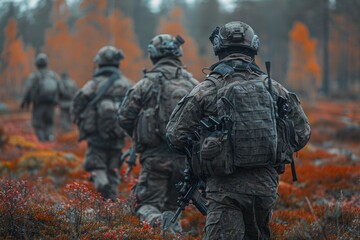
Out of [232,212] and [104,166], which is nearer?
[232,212]

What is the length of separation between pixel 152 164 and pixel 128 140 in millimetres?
11814

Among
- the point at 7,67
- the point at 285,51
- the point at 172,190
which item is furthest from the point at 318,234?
the point at 285,51

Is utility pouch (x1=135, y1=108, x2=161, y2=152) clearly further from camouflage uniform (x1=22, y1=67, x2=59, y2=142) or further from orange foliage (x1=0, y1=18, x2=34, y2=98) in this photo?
orange foliage (x1=0, y1=18, x2=34, y2=98)

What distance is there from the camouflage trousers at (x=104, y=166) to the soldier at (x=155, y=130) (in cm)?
215

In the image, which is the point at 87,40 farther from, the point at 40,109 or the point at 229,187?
the point at 229,187

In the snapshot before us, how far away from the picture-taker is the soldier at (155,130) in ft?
24.8

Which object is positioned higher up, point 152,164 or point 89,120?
point 89,120

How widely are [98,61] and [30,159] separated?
4147 mm

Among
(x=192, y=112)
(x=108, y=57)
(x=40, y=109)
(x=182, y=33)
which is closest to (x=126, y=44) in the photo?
(x=182, y=33)

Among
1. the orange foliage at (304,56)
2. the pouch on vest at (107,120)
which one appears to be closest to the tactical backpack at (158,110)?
the pouch on vest at (107,120)

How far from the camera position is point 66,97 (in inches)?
743

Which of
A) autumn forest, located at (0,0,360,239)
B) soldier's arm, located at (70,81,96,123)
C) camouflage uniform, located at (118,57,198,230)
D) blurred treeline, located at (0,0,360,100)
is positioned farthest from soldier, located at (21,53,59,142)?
blurred treeline, located at (0,0,360,100)

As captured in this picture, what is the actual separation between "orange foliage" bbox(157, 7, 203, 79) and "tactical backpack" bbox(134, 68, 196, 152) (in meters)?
41.1

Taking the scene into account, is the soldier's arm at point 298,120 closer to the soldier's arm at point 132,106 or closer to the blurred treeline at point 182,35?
the soldier's arm at point 132,106
